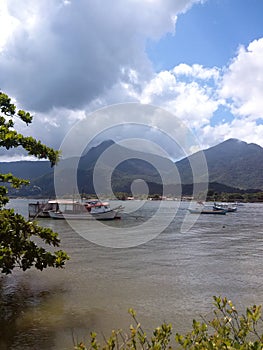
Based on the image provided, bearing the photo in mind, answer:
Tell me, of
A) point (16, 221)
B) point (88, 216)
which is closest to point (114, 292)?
point (16, 221)

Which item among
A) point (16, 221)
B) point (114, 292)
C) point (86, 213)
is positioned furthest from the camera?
point (86, 213)

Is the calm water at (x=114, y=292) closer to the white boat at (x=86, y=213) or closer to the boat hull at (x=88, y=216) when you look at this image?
the boat hull at (x=88, y=216)

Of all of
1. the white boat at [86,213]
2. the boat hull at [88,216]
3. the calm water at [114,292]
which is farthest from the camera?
the white boat at [86,213]

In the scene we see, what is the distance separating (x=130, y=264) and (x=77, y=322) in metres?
8.76


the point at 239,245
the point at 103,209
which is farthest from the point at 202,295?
the point at 103,209

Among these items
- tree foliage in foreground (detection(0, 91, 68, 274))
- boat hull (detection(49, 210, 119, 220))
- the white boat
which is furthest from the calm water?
the white boat

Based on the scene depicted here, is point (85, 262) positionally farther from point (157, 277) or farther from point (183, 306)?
point (183, 306)

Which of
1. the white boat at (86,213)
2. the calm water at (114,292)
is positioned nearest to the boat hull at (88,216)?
the white boat at (86,213)

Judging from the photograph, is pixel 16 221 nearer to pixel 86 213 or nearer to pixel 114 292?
pixel 114 292

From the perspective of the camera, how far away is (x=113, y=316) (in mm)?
10188

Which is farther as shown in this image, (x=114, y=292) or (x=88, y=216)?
(x=88, y=216)

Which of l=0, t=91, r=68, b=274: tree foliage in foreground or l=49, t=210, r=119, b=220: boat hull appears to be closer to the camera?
l=0, t=91, r=68, b=274: tree foliage in foreground

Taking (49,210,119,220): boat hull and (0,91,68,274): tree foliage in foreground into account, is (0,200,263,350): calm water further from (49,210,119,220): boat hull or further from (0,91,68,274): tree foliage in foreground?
(49,210,119,220): boat hull

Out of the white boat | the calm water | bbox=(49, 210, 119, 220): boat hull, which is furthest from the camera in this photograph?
the white boat
